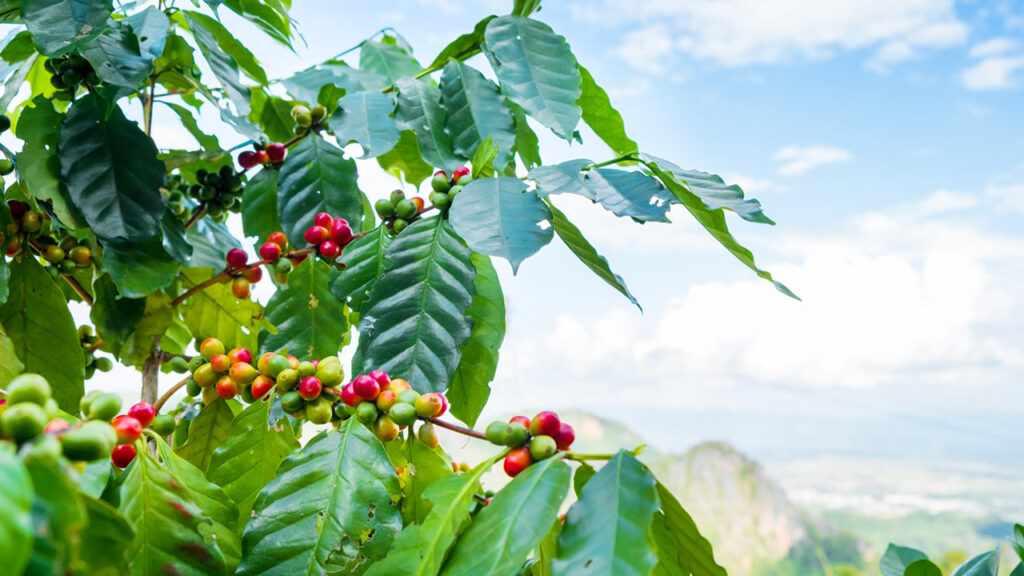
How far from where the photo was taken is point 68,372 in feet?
2.53

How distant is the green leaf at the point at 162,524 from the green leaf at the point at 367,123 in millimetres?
371

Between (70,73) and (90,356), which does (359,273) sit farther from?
(90,356)

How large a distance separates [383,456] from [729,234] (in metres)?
0.31

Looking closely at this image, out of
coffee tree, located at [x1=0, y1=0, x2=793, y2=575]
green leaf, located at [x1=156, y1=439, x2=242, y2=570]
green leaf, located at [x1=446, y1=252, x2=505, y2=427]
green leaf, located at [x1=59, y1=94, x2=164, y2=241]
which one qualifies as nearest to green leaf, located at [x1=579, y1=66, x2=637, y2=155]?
coffee tree, located at [x1=0, y1=0, x2=793, y2=575]

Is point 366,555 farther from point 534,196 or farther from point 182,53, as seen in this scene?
point 182,53

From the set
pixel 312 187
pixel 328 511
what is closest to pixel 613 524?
pixel 328 511

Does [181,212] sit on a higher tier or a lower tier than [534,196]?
higher

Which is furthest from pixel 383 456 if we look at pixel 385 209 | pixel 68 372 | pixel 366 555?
pixel 68 372

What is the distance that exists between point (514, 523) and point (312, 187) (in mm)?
534

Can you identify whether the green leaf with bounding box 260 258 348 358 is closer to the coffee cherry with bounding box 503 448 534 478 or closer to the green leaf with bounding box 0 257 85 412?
the green leaf with bounding box 0 257 85 412

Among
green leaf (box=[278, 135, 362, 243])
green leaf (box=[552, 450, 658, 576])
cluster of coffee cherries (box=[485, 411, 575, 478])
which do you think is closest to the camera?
green leaf (box=[552, 450, 658, 576])

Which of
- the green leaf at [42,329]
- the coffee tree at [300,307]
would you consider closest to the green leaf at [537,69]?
the coffee tree at [300,307]

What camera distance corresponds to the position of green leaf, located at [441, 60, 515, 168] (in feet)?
2.41

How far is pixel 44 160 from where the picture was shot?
28.5 inches
